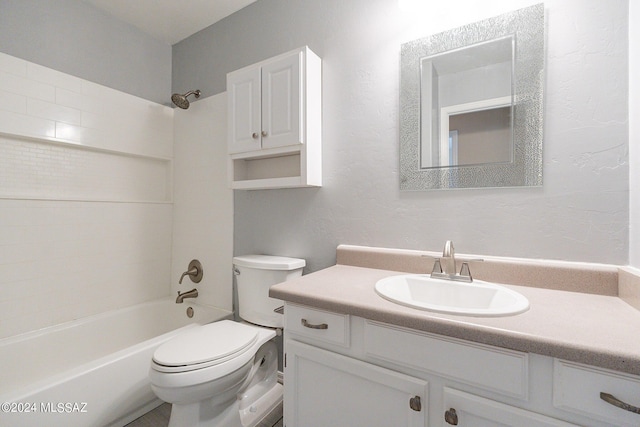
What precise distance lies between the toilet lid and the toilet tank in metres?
0.14

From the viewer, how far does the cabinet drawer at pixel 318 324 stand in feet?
2.97

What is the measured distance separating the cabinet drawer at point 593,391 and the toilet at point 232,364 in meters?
1.11

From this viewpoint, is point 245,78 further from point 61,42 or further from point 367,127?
point 61,42

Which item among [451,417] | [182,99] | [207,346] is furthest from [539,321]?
[182,99]

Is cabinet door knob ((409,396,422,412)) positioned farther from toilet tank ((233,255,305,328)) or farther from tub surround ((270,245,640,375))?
toilet tank ((233,255,305,328))

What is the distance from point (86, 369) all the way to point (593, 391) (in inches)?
70.6

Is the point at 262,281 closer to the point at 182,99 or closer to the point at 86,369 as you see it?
the point at 86,369

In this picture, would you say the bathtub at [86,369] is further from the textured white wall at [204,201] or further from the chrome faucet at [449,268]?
the chrome faucet at [449,268]

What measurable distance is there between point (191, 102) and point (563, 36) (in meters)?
2.26

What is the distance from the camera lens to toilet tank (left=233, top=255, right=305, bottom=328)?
60.2 inches

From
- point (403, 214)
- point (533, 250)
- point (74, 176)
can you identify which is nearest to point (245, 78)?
point (403, 214)

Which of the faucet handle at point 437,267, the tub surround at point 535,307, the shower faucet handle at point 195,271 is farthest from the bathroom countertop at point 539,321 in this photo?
the shower faucet handle at point 195,271

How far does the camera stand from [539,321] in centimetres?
72

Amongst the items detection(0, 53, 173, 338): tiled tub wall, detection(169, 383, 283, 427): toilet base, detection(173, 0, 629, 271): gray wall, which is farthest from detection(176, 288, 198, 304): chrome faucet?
detection(169, 383, 283, 427): toilet base
